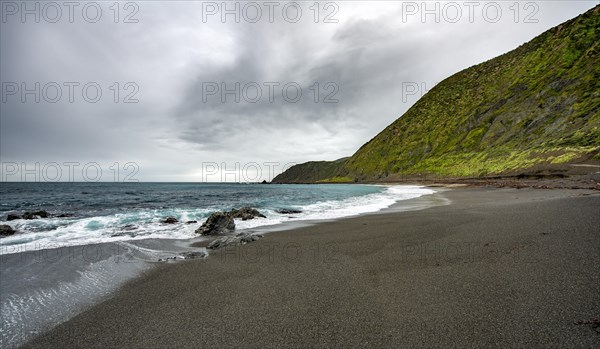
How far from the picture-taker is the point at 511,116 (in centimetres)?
7712

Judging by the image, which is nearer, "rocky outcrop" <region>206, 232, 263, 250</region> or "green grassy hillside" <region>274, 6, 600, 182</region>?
"rocky outcrop" <region>206, 232, 263, 250</region>

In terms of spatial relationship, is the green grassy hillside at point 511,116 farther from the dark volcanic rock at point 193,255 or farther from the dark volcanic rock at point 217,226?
the dark volcanic rock at point 193,255

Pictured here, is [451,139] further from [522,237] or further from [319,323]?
[319,323]

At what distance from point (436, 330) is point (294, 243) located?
21.4 feet

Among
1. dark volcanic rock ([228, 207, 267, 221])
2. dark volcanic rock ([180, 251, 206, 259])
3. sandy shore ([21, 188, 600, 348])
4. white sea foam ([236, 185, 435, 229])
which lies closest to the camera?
sandy shore ([21, 188, 600, 348])

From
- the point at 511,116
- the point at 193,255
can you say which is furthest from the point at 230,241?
the point at 511,116

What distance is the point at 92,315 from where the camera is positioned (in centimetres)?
475

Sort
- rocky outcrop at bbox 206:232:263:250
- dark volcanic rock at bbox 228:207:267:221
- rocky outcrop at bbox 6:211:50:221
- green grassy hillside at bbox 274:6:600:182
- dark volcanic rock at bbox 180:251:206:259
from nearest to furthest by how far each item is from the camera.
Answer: dark volcanic rock at bbox 180:251:206:259
rocky outcrop at bbox 206:232:263:250
dark volcanic rock at bbox 228:207:267:221
rocky outcrop at bbox 6:211:50:221
green grassy hillside at bbox 274:6:600:182

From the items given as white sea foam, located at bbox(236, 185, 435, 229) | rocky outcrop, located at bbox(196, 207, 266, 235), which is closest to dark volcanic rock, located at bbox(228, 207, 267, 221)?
white sea foam, located at bbox(236, 185, 435, 229)

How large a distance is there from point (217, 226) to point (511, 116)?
93.5 m

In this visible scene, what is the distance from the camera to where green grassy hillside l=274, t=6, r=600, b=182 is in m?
52.3

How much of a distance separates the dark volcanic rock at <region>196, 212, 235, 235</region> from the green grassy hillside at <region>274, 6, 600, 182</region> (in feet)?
163

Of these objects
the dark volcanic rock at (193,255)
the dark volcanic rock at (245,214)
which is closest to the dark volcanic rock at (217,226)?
the dark volcanic rock at (245,214)

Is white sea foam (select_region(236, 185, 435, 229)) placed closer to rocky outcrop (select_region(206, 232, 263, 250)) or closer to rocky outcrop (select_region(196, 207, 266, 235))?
rocky outcrop (select_region(196, 207, 266, 235))
